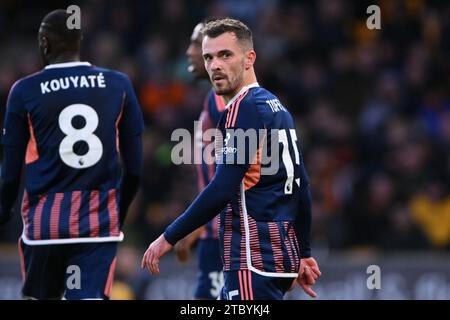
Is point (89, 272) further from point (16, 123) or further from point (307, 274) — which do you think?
point (307, 274)

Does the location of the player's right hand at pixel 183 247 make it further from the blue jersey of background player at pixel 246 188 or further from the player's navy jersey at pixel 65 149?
the blue jersey of background player at pixel 246 188

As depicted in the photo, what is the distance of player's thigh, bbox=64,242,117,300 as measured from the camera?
612cm

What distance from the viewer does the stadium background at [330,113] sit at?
34.5 feet

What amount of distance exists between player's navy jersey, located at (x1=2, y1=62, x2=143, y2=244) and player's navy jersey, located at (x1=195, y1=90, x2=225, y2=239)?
41.1 inches

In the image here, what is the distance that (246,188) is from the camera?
5.35m

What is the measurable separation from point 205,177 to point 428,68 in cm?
655

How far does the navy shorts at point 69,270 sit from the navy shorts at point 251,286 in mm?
1110

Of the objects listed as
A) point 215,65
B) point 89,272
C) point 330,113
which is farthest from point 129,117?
point 330,113

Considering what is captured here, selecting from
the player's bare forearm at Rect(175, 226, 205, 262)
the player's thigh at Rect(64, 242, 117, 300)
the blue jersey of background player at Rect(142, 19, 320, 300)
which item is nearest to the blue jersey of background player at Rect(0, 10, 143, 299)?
the player's thigh at Rect(64, 242, 117, 300)

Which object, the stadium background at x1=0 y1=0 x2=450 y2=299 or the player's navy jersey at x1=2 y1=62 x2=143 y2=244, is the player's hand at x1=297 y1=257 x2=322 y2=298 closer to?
the player's navy jersey at x1=2 y1=62 x2=143 y2=244

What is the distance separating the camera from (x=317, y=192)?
12.1 metres

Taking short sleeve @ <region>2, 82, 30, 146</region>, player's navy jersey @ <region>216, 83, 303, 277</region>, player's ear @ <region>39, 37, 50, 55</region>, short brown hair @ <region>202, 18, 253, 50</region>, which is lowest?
A: player's navy jersey @ <region>216, 83, 303, 277</region>
